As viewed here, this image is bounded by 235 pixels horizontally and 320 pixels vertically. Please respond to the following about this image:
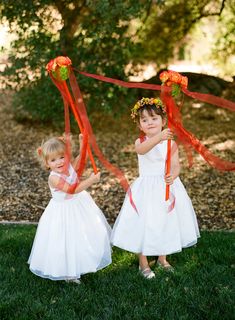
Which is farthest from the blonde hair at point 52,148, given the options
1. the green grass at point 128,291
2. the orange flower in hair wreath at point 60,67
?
the green grass at point 128,291

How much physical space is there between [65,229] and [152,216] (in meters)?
0.61

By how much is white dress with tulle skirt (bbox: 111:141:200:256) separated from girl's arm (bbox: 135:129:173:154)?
0.37ft

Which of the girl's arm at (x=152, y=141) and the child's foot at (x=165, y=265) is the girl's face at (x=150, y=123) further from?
the child's foot at (x=165, y=265)

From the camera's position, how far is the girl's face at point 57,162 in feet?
11.8

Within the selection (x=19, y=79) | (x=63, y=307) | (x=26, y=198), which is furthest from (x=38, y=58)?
(x=63, y=307)

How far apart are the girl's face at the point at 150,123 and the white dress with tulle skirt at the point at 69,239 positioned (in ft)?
1.94

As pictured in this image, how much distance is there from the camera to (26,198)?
5570 millimetres

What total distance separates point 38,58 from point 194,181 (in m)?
2.59

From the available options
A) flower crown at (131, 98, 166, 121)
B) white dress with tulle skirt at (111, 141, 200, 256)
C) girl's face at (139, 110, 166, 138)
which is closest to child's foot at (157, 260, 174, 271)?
white dress with tulle skirt at (111, 141, 200, 256)

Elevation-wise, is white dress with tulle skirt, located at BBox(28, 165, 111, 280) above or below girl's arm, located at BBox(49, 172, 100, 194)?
below

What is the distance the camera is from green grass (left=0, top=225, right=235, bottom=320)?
3312 mm

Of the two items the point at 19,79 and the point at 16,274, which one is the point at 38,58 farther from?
the point at 16,274

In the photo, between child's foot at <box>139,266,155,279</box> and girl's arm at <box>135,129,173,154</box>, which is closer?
girl's arm at <box>135,129,173,154</box>

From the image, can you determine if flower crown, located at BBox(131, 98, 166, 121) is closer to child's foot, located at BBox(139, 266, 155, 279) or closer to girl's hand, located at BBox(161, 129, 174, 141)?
girl's hand, located at BBox(161, 129, 174, 141)
